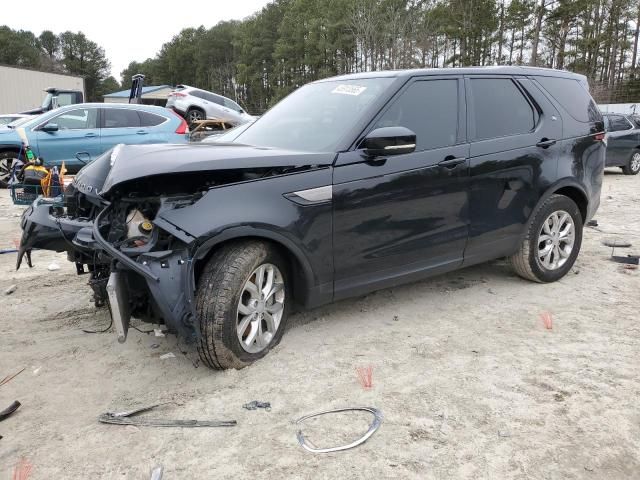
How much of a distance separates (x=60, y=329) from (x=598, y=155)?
4.77 metres

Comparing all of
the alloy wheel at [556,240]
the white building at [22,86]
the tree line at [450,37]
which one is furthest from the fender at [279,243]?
the white building at [22,86]

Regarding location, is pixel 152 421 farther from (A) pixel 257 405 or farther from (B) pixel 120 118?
(B) pixel 120 118

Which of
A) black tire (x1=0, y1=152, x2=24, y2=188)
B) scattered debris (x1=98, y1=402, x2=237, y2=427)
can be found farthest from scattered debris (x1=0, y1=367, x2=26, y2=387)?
black tire (x1=0, y1=152, x2=24, y2=188)

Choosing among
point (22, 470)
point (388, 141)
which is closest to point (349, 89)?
point (388, 141)

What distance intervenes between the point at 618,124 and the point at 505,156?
38.2 ft

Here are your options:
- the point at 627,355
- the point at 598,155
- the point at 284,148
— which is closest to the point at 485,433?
the point at 627,355

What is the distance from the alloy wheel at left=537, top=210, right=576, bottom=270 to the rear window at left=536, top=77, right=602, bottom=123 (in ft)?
3.00

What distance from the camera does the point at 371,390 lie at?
2854 mm

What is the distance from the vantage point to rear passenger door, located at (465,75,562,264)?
3.94m

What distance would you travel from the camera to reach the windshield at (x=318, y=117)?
3.47 m

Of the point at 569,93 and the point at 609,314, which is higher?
the point at 569,93

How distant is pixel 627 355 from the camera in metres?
3.27

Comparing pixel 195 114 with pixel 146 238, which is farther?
pixel 195 114

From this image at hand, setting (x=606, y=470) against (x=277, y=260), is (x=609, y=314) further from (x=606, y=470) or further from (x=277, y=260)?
(x=277, y=260)
